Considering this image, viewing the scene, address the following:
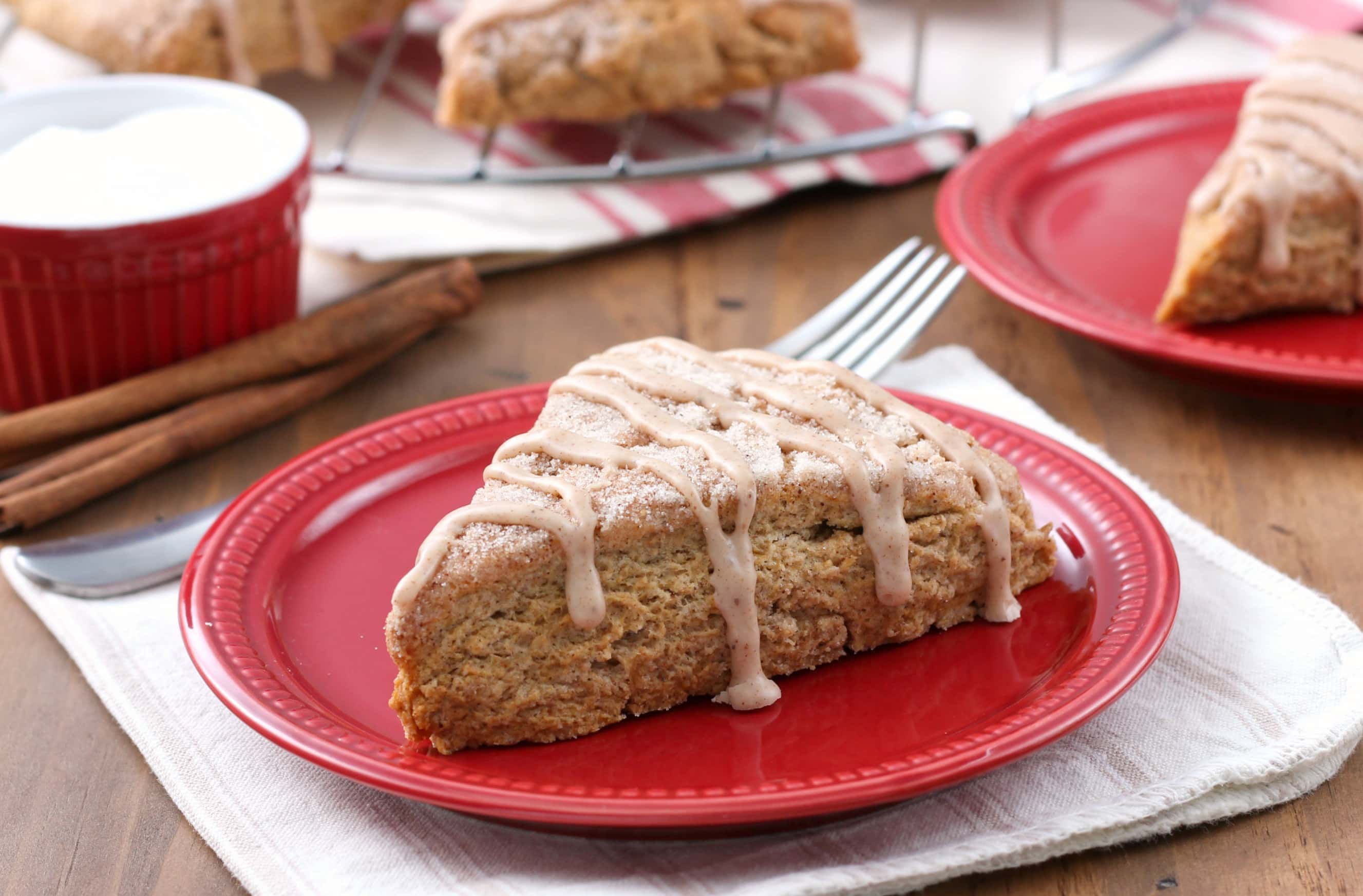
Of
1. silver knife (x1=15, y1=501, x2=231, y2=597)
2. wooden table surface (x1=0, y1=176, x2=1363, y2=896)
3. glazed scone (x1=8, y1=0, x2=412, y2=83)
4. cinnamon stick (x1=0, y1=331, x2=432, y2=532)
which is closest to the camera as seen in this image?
wooden table surface (x1=0, y1=176, x2=1363, y2=896)

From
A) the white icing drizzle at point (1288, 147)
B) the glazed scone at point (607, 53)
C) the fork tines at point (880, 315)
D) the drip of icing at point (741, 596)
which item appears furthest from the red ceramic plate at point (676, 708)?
the glazed scone at point (607, 53)

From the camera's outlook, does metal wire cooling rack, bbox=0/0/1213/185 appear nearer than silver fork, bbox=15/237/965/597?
No

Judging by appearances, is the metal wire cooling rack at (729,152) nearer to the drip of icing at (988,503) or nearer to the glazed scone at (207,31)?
the glazed scone at (207,31)

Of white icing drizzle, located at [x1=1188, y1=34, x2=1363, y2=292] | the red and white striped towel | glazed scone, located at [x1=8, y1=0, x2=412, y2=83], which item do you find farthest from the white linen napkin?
glazed scone, located at [x1=8, y1=0, x2=412, y2=83]

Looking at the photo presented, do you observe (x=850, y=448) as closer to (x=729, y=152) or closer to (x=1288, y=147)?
(x=1288, y=147)

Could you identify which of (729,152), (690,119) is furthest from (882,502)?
(690,119)

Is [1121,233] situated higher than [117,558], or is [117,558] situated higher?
[1121,233]

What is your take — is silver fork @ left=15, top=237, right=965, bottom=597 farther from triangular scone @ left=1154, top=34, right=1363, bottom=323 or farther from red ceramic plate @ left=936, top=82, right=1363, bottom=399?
triangular scone @ left=1154, top=34, right=1363, bottom=323
